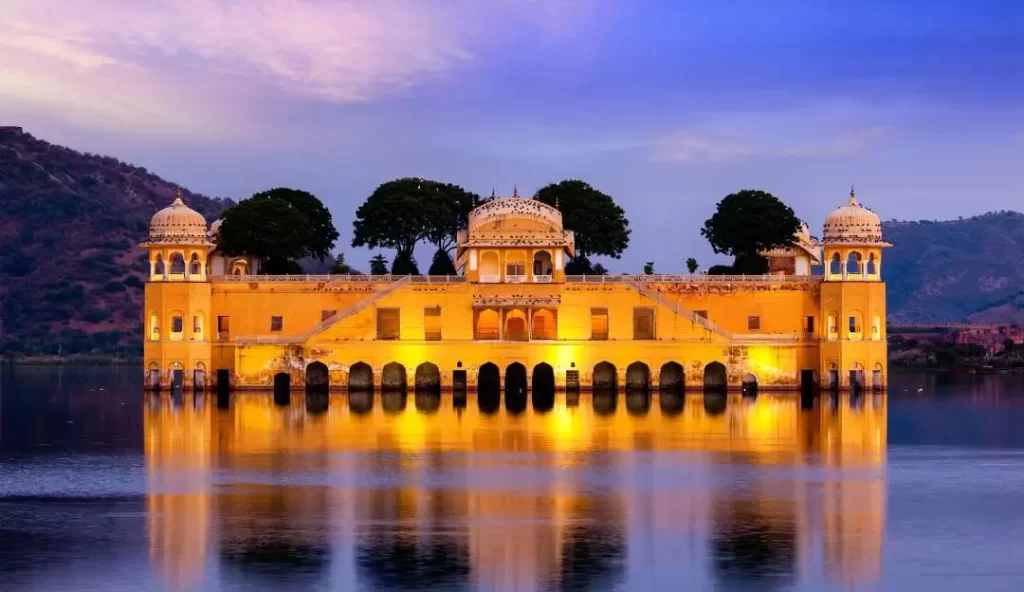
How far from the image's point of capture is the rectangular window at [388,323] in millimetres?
69500

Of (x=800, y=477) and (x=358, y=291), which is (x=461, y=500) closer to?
(x=800, y=477)

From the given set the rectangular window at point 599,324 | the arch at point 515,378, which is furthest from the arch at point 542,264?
the arch at point 515,378

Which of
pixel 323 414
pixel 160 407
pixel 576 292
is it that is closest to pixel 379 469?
pixel 323 414

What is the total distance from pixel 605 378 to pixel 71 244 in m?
77.0

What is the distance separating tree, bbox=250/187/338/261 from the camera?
81625mm

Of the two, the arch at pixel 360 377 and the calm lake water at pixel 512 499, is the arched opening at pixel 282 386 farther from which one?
the calm lake water at pixel 512 499

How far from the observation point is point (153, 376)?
71.0 metres

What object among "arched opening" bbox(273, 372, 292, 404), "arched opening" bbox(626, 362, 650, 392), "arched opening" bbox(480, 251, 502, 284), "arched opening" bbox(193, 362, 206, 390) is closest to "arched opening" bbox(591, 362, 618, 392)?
"arched opening" bbox(626, 362, 650, 392)

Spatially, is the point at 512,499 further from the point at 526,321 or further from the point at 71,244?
the point at 71,244

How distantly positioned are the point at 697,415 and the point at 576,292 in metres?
12.2

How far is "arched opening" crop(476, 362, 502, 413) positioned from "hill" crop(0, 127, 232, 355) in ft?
173

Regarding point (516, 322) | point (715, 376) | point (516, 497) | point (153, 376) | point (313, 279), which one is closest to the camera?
point (516, 497)

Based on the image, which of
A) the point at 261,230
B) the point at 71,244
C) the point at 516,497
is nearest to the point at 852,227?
the point at 261,230

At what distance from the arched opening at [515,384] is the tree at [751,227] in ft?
32.1
